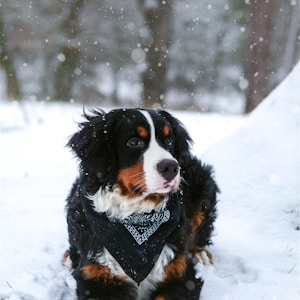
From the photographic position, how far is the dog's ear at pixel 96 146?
335 cm

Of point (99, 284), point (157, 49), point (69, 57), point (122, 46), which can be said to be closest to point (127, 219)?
point (99, 284)

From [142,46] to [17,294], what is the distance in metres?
16.2

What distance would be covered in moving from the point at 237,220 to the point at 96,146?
210 cm

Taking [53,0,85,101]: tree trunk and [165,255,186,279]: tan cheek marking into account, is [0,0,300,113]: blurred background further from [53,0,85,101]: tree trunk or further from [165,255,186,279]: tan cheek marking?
[165,255,186,279]: tan cheek marking

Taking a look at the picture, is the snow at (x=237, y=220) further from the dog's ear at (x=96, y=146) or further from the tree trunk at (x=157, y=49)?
the tree trunk at (x=157, y=49)

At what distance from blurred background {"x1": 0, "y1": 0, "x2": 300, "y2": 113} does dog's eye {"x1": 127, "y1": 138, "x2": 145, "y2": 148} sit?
10067 millimetres

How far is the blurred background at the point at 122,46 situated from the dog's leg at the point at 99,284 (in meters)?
10.2

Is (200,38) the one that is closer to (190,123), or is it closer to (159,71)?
A: (159,71)

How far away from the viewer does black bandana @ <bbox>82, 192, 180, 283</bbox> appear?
333 centimetres

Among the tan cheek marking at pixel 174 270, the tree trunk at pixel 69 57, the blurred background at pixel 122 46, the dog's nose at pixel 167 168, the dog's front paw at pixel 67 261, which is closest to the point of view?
the dog's nose at pixel 167 168

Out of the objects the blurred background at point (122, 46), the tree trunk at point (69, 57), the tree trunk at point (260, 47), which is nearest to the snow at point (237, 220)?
the tree trunk at point (260, 47)

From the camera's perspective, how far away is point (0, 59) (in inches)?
688

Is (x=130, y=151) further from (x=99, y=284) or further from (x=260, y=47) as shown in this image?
(x=260, y=47)

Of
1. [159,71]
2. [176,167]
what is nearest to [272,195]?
[176,167]
